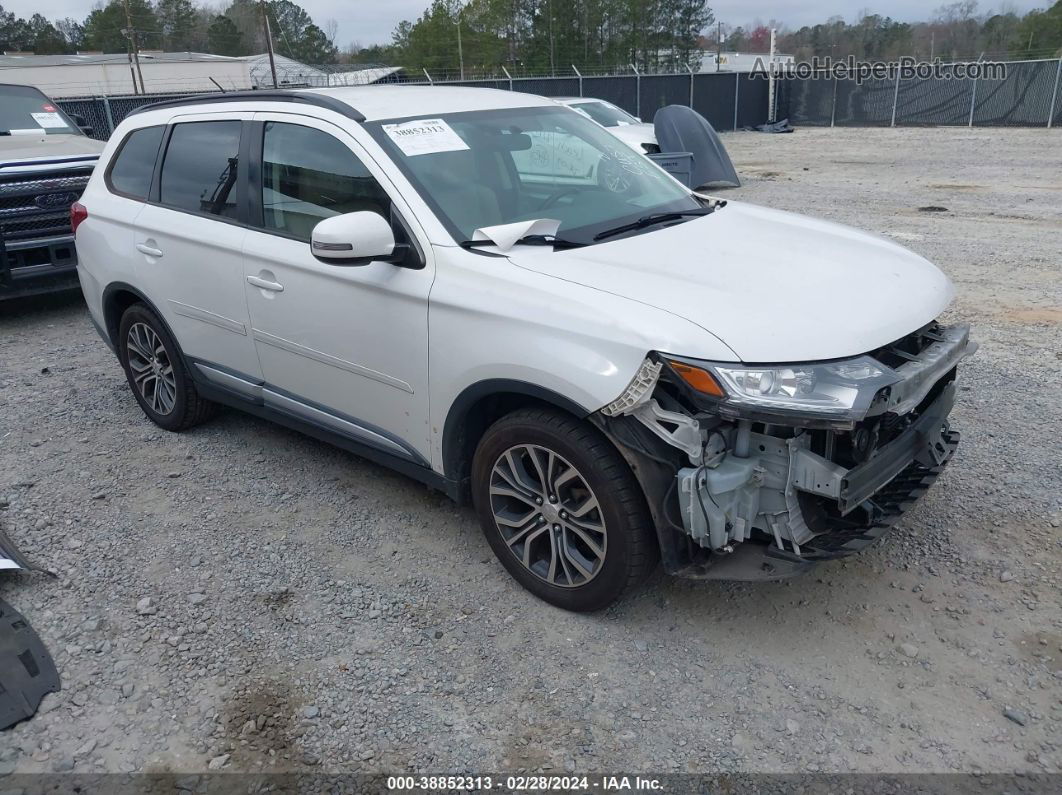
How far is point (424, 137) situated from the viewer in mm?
3773

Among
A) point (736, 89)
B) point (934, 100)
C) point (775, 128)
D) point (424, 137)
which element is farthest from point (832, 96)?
point (424, 137)

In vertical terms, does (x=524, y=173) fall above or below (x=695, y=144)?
above

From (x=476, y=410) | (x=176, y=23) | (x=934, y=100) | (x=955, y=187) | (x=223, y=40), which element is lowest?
(x=955, y=187)

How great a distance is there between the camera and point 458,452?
3.54 m

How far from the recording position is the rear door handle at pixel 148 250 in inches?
185

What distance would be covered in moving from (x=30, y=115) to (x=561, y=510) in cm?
848

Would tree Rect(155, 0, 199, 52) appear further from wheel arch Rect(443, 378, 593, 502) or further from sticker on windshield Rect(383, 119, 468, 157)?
wheel arch Rect(443, 378, 593, 502)

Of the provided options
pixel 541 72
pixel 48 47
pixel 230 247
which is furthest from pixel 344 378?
pixel 48 47

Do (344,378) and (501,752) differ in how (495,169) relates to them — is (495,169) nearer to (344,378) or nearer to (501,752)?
(344,378)

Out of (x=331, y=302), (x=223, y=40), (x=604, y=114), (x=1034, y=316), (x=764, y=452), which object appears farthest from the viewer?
(x=223, y=40)

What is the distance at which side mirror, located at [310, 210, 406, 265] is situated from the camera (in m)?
3.26

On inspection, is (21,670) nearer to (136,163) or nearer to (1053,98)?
(136,163)

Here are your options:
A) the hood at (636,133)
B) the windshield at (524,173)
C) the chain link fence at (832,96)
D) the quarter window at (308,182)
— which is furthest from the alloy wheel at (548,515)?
the chain link fence at (832,96)

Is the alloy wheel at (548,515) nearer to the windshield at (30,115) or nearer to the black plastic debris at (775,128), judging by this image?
the windshield at (30,115)
